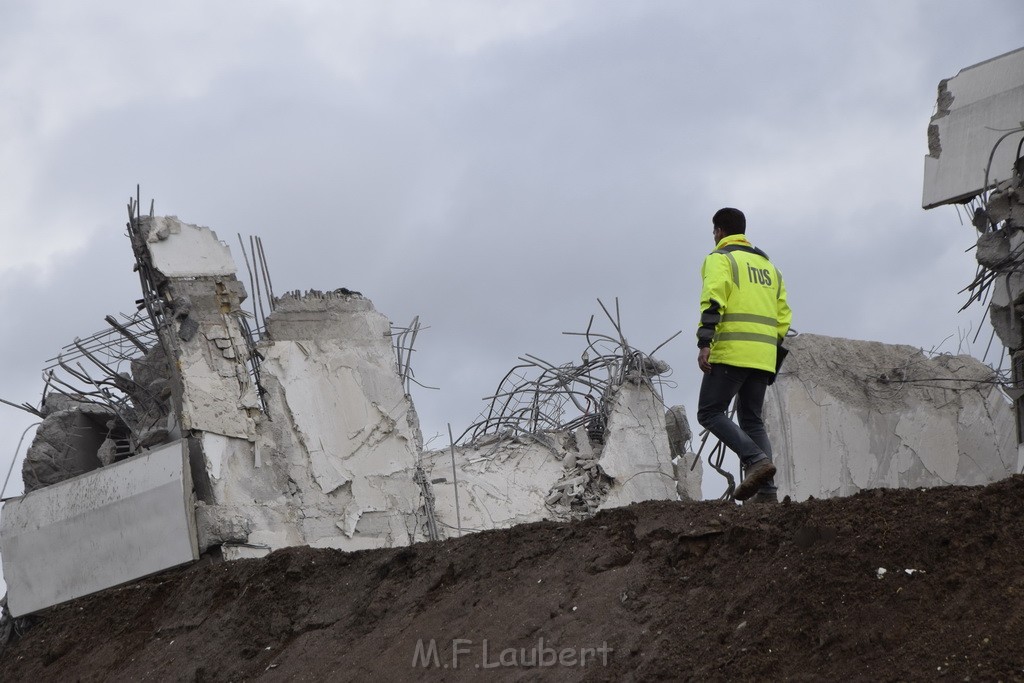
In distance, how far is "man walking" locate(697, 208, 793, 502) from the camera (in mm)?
6848

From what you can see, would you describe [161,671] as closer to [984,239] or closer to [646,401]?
[646,401]

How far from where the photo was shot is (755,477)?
22.3 ft

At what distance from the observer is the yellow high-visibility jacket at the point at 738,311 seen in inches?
270

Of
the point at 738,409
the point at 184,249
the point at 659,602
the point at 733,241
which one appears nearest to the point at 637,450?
the point at 738,409

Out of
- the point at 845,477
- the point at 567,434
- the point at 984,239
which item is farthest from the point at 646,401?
the point at 984,239

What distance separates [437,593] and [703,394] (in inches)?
69.0

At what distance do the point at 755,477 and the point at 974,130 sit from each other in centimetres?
327

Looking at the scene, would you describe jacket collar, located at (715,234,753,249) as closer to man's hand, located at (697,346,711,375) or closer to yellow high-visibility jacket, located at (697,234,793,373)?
yellow high-visibility jacket, located at (697,234,793,373)

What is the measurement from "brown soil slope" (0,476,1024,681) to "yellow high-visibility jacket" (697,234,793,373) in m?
0.97

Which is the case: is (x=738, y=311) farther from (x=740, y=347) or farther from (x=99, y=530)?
(x=99, y=530)

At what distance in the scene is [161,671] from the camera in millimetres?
7672

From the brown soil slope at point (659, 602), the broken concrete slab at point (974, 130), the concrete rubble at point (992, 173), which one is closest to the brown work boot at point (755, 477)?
the brown soil slope at point (659, 602)

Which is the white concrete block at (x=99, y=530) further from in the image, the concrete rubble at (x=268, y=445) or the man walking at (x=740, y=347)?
the man walking at (x=740, y=347)

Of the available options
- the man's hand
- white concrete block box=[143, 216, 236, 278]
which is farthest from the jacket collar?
white concrete block box=[143, 216, 236, 278]
